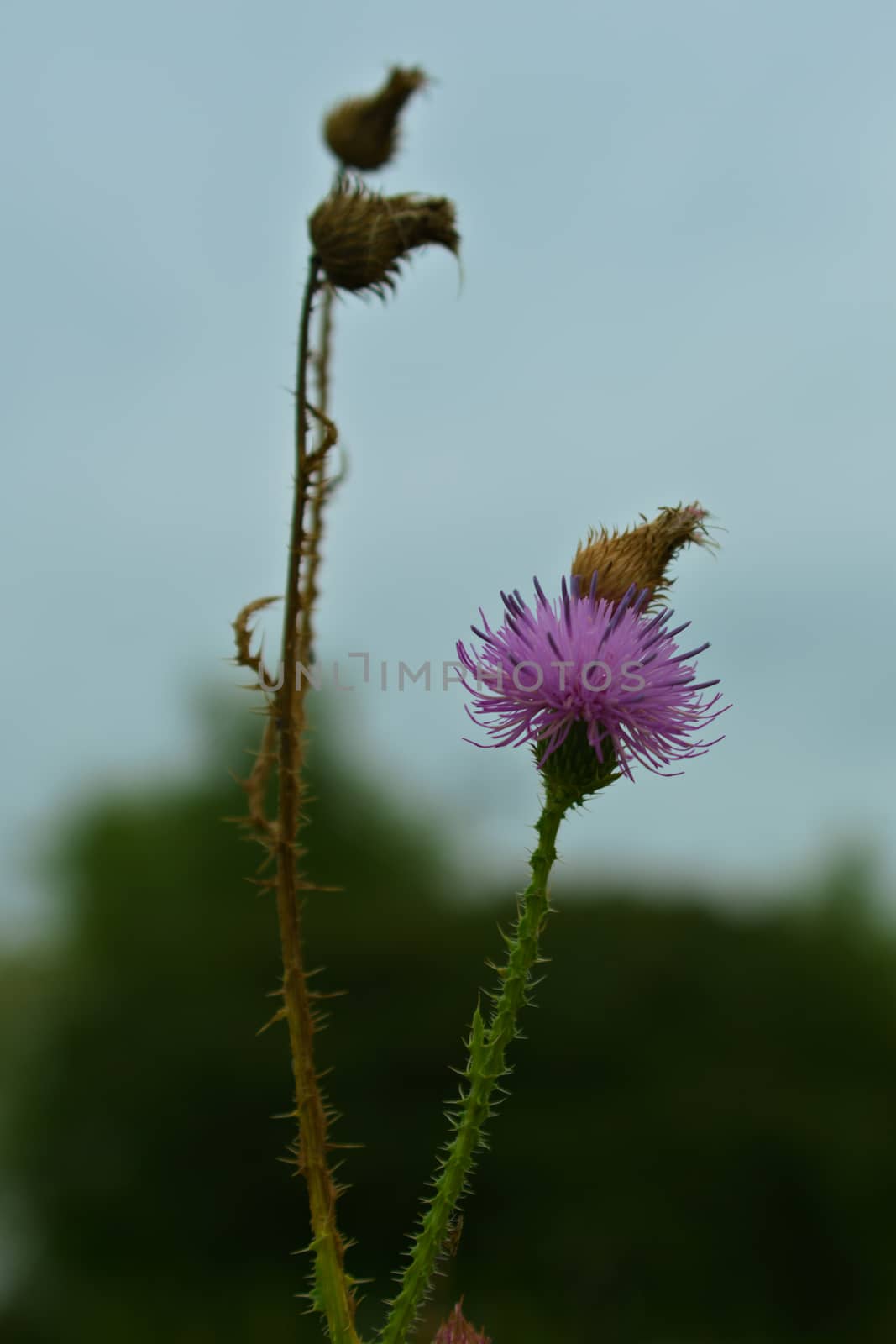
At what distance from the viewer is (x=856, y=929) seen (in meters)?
14.8

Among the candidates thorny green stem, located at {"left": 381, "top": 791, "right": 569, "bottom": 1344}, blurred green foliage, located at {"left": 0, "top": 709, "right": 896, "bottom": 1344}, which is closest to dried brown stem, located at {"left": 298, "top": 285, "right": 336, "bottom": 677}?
thorny green stem, located at {"left": 381, "top": 791, "right": 569, "bottom": 1344}

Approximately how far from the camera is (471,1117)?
1.91 m

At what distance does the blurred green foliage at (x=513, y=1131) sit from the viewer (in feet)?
34.2

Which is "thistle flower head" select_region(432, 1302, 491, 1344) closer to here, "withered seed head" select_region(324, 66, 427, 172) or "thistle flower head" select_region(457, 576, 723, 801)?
"thistle flower head" select_region(457, 576, 723, 801)

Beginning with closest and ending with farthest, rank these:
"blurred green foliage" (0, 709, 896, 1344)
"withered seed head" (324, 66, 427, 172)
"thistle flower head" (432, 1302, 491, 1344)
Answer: "thistle flower head" (432, 1302, 491, 1344)
"withered seed head" (324, 66, 427, 172)
"blurred green foliage" (0, 709, 896, 1344)

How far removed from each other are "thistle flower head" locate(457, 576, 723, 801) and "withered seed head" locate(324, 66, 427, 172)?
1.16 m

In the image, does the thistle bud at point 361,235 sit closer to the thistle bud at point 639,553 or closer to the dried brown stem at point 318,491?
the dried brown stem at point 318,491

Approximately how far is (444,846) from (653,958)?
1338cm

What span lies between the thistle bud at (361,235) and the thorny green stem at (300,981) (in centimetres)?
22

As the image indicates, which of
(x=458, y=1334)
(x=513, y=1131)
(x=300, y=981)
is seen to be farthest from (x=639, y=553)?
(x=513, y=1131)

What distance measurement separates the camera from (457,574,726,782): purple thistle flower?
7.01ft

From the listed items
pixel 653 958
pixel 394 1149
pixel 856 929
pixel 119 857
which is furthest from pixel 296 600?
pixel 119 857

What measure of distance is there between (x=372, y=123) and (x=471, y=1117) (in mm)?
2117

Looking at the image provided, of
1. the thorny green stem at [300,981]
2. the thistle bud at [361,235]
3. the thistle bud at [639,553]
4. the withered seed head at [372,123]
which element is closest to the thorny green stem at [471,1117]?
the thorny green stem at [300,981]
